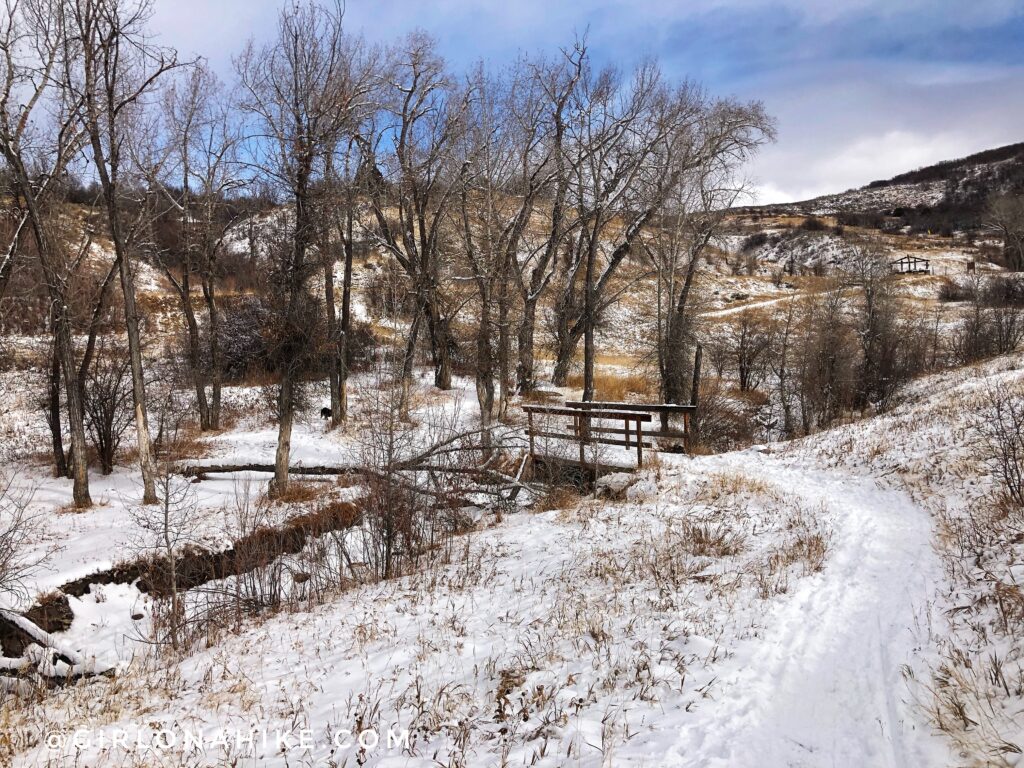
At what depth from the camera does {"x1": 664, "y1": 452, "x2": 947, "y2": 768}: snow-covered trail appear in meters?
3.26

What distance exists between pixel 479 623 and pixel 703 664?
8.35 feet

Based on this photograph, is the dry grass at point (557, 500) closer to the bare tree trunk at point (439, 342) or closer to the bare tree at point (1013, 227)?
the bare tree trunk at point (439, 342)

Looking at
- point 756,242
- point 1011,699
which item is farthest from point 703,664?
point 756,242

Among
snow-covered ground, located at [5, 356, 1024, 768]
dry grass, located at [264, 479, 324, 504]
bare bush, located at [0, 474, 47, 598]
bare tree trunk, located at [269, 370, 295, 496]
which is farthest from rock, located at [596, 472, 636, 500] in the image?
bare bush, located at [0, 474, 47, 598]

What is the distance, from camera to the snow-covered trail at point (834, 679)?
3.26 metres

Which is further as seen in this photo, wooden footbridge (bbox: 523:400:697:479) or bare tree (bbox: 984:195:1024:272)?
bare tree (bbox: 984:195:1024:272)

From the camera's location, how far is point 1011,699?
322 centimetres

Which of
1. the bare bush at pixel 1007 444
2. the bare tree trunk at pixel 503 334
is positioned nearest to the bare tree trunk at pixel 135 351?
the bare tree trunk at pixel 503 334

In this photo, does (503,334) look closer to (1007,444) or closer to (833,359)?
(1007,444)

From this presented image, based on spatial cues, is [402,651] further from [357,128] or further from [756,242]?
[756,242]

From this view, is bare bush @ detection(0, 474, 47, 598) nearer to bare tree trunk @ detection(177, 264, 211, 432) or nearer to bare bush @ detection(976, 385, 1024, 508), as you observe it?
bare tree trunk @ detection(177, 264, 211, 432)

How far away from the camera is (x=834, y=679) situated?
403cm

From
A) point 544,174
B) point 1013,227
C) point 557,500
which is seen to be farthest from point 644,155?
point 1013,227

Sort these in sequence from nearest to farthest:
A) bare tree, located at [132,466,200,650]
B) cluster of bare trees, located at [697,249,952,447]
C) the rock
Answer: bare tree, located at [132,466,200,650] → the rock → cluster of bare trees, located at [697,249,952,447]
